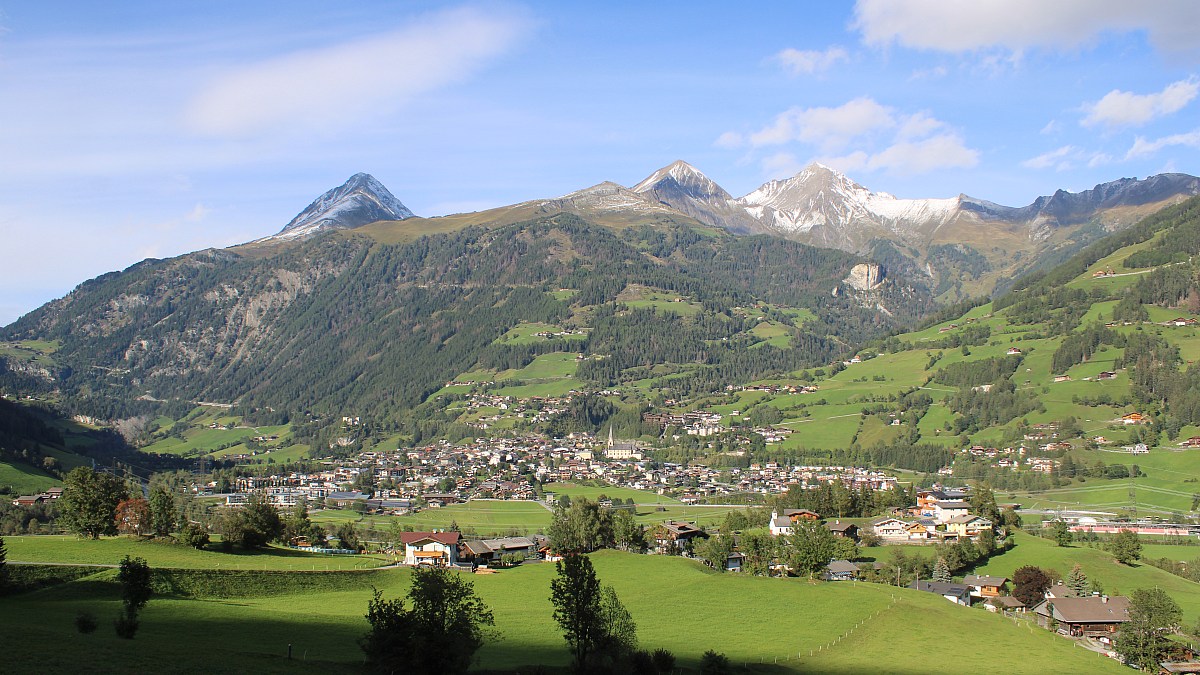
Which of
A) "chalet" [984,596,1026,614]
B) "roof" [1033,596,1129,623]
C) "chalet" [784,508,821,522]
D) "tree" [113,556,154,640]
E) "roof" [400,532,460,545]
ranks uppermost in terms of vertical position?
"tree" [113,556,154,640]

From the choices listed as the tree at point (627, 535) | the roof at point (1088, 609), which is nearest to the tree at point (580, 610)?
the roof at point (1088, 609)

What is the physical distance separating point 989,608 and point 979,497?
29.9m

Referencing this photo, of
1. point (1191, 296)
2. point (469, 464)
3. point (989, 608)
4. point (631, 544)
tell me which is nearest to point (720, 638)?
point (989, 608)

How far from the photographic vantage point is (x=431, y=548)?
81688 mm

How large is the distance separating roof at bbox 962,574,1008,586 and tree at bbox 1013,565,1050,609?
150 centimetres

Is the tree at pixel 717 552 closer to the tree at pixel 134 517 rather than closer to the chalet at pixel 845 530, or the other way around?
the chalet at pixel 845 530

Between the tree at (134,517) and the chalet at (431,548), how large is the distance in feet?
65.3

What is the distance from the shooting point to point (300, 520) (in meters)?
91.6

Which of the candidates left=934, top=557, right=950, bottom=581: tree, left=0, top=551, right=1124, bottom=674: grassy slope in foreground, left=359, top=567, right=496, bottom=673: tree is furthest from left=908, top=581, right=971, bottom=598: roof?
left=359, top=567, right=496, bottom=673: tree

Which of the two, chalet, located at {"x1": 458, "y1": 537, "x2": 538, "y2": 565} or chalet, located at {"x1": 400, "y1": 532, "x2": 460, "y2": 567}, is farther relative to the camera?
chalet, located at {"x1": 458, "y1": 537, "x2": 538, "y2": 565}

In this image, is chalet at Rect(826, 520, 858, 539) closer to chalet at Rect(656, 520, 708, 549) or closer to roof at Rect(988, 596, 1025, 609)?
chalet at Rect(656, 520, 708, 549)

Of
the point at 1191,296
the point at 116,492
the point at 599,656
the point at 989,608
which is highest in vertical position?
the point at 1191,296

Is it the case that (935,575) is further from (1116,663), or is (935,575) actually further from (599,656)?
(599,656)

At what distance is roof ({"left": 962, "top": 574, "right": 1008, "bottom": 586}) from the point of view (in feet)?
248
